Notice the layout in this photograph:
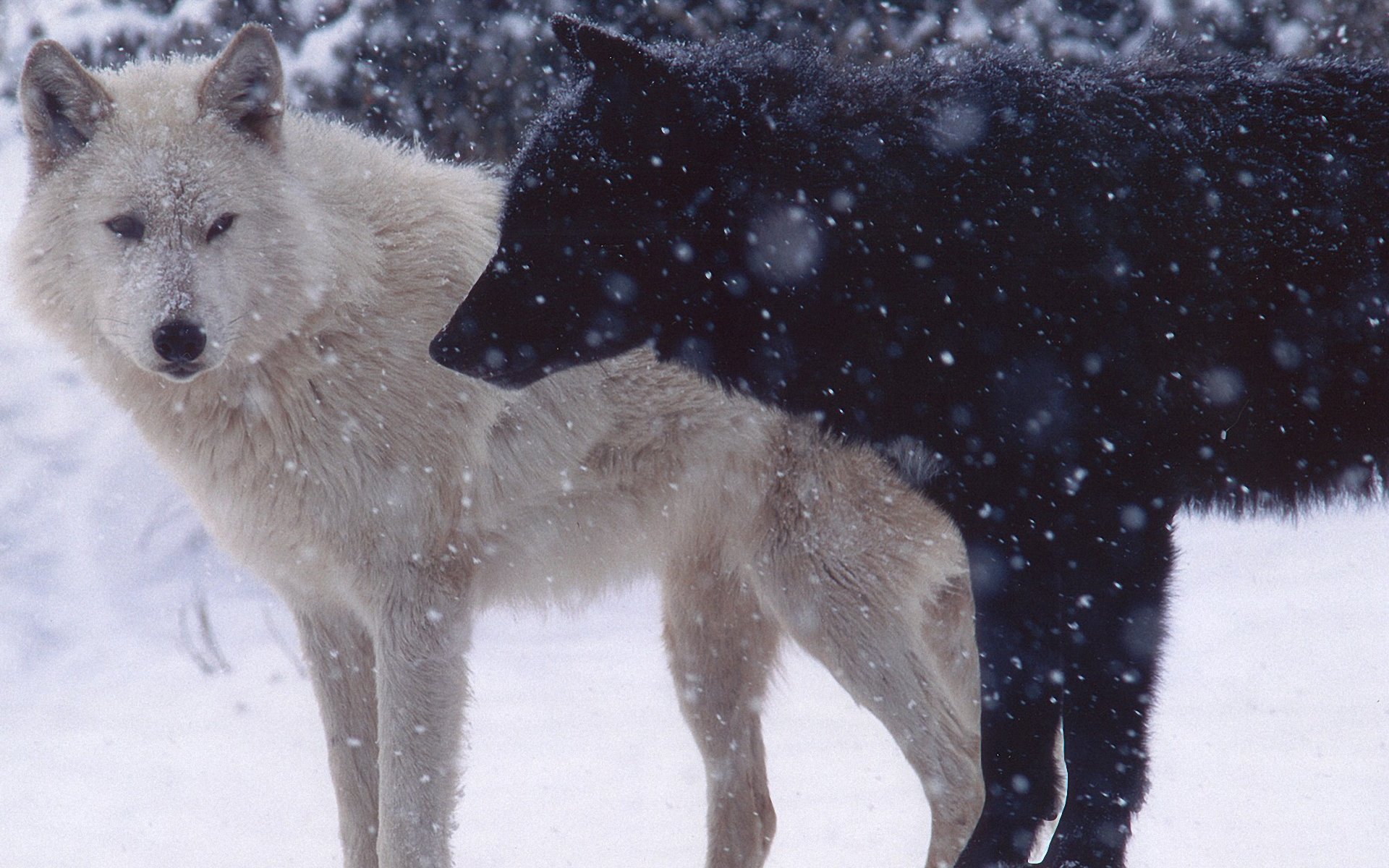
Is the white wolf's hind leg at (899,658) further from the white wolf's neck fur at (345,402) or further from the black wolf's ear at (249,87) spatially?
the black wolf's ear at (249,87)

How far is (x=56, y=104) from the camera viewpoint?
104 inches

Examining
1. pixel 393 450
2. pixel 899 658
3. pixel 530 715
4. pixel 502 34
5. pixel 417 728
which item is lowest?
pixel 417 728

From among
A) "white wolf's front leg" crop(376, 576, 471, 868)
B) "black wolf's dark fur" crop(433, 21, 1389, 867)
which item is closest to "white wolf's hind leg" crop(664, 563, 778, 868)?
"white wolf's front leg" crop(376, 576, 471, 868)

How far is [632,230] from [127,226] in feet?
3.73

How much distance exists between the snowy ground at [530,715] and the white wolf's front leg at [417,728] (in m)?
0.81

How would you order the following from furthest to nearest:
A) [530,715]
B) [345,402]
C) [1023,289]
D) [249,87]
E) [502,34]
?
1. [502,34]
2. [530,715]
3. [345,402]
4. [249,87]
5. [1023,289]

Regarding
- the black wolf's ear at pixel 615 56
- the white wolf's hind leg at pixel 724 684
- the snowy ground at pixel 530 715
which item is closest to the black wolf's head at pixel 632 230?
the black wolf's ear at pixel 615 56

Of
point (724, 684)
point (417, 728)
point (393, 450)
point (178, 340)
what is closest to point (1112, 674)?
point (724, 684)

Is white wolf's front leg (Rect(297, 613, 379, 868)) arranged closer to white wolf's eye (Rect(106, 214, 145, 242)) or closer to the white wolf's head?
the white wolf's head

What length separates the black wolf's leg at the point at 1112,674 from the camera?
7.74ft

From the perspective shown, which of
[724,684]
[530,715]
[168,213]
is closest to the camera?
[168,213]

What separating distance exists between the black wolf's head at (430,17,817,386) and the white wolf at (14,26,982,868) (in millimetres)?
539

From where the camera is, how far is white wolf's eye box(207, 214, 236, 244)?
263 centimetres

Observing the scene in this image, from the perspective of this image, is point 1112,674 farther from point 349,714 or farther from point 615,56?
point 349,714
